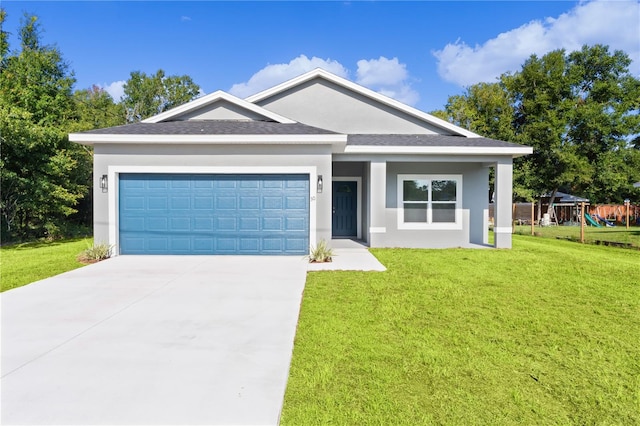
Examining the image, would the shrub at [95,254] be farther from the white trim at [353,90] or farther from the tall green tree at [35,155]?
the white trim at [353,90]

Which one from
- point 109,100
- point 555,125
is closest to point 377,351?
point 555,125

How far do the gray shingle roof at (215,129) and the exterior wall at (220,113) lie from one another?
1.35ft

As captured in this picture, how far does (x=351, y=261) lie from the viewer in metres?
9.28

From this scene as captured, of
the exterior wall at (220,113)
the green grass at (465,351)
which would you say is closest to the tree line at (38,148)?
the exterior wall at (220,113)

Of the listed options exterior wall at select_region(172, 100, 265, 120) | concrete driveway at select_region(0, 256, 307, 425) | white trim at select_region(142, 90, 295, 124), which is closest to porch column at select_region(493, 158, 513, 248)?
white trim at select_region(142, 90, 295, 124)

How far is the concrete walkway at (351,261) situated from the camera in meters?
8.38

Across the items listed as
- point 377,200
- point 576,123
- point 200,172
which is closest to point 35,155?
point 200,172

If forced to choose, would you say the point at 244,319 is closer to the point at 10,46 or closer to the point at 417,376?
the point at 417,376

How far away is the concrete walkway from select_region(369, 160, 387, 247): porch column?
69 cm

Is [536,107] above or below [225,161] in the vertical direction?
above

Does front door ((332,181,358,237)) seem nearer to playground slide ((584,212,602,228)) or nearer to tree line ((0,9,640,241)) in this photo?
tree line ((0,9,640,241))

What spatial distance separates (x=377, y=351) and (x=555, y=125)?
3283 centimetres

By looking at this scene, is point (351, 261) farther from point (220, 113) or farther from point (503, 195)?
point (220, 113)

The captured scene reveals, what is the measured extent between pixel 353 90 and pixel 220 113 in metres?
5.17
